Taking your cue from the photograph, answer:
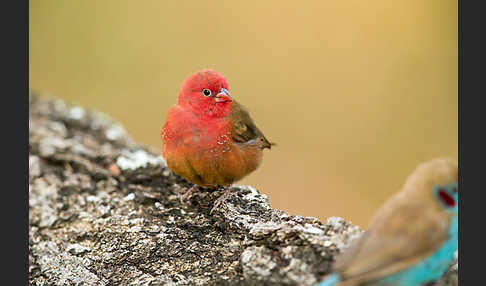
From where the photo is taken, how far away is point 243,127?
427 cm

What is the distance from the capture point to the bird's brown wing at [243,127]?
13.8 ft

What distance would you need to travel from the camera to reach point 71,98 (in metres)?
7.91

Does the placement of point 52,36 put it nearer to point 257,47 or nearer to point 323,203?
point 257,47

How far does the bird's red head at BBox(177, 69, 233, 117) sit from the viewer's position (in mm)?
4047

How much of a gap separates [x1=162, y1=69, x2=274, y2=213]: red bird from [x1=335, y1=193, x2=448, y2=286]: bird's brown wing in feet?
5.24

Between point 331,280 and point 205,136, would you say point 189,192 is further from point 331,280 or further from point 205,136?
point 331,280

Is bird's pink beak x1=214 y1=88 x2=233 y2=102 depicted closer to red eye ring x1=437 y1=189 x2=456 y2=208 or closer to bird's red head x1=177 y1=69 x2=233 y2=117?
bird's red head x1=177 y1=69 x2=233 y2=117

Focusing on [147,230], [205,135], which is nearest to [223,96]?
[205,135]

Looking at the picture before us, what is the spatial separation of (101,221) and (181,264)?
2.92 ft

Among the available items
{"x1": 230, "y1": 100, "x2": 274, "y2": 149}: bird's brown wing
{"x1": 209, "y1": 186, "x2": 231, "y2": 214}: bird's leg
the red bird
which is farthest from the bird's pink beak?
{"x1": 209, "y1": 186, "x2": 231, "y2": 214}: bird's leg

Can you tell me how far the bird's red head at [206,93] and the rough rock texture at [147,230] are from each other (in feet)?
2.22

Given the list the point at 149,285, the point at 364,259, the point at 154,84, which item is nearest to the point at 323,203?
the point at 149,285

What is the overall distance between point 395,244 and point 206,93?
209cm

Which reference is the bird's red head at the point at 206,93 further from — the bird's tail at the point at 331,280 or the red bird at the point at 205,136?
the bird's tail at the point at 331,280
